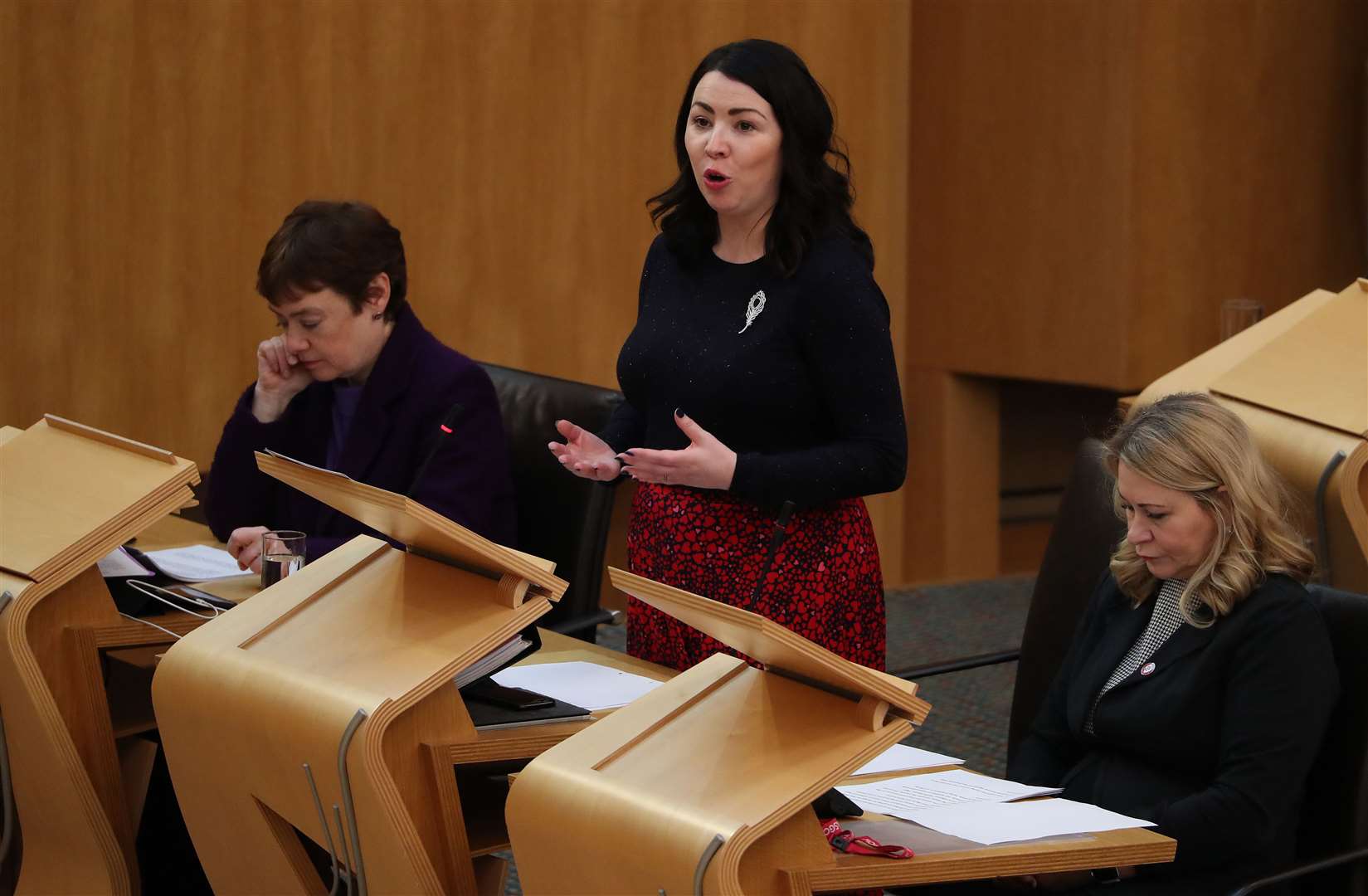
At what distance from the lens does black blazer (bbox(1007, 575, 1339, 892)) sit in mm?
2016

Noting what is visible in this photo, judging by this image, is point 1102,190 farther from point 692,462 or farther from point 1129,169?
point 692,462

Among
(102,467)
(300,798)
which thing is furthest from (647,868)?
(102,467)

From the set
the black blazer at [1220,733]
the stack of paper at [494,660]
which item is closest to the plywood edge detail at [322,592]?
the stack of paper at [494,660]

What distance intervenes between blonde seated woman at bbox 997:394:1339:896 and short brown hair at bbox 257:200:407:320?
4.09 feet

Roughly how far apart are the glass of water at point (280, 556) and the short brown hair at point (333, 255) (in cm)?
45

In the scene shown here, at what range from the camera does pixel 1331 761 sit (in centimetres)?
210

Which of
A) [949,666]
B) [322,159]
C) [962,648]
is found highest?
[322,159]

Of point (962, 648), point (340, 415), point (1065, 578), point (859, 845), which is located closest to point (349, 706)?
point (859, 845)

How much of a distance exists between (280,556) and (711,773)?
1.11 meters

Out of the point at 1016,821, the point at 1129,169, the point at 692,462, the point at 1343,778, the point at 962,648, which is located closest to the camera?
the point at 1016,821

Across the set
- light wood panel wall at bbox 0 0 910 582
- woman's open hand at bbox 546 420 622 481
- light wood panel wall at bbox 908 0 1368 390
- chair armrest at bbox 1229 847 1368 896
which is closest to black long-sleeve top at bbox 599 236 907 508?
woman's open hand at bbox 546 420 622 481

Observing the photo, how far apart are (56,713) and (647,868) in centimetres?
113

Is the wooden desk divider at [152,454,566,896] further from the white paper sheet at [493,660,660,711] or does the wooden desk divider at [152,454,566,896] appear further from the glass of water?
the glass of water

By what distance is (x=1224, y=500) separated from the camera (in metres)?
2.14
